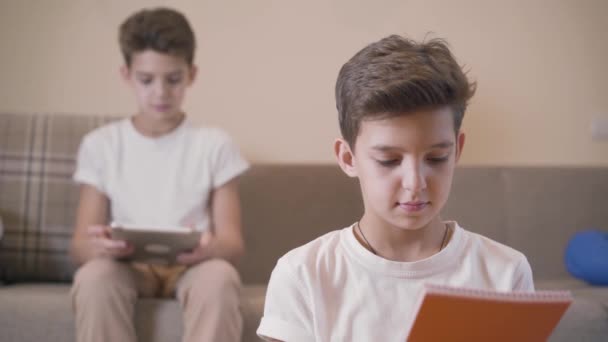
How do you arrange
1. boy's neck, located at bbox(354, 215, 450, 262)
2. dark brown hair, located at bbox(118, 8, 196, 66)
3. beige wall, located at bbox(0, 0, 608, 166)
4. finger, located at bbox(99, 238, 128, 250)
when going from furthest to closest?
beige wall, located at bbox(0, 0, 608, 166)
dark brown hair, located at bbox(118, 8, 196, 66)
finger, located at bbox(99, 238, 128, 250)
boy's neck, located at bbox(354, 215, 450, 262)

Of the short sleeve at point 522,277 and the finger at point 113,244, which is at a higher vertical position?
the short sleeve at point 522,277

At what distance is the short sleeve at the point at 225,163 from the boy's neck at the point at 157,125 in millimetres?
132

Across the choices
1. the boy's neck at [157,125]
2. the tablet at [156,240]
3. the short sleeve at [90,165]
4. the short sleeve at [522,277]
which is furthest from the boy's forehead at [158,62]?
the short sleeve at [522,277]

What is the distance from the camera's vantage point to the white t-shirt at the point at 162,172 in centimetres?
181

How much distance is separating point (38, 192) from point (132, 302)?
2.16 feet

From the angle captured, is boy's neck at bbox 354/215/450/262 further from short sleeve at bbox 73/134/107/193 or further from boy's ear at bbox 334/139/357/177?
short sleeve at bbox 73/134/107/193

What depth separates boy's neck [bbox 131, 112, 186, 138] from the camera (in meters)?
1.89

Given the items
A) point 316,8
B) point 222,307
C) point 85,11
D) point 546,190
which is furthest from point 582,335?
point 85,11

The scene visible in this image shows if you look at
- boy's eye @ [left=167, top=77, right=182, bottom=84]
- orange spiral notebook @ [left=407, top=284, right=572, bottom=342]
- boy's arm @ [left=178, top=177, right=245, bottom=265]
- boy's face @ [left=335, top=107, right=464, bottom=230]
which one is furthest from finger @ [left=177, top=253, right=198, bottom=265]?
orange spiral notebook @ [left=407, top=284, right=572, bottom=342]

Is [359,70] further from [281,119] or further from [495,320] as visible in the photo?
[281,119]

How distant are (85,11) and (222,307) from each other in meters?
1.34

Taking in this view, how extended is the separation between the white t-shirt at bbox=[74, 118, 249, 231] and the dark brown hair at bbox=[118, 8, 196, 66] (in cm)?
20

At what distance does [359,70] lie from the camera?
35.5 inches

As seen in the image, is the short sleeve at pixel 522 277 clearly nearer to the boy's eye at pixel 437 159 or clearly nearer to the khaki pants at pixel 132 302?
the boy's eye at pixel 437 159
